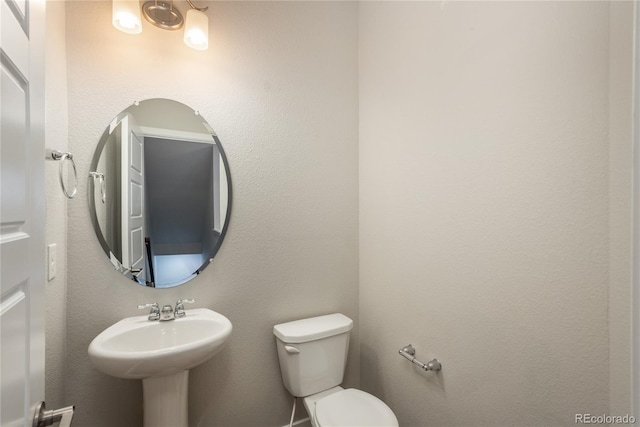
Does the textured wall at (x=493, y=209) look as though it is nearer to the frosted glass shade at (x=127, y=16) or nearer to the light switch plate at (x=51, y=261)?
the frosted glass shade at (x=127, y=16)

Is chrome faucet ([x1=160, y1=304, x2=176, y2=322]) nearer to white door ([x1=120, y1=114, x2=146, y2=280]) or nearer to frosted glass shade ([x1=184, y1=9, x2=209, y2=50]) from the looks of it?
white door ([x1=120, y1=114, x2=146, y2=280])

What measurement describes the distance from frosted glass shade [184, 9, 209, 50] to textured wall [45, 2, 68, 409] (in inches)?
18.5

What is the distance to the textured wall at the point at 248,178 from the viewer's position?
1.22 metres

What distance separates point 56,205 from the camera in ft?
3.53

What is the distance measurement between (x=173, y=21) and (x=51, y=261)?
118 centimetres

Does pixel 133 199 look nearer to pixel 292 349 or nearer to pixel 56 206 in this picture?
pixel 56 206

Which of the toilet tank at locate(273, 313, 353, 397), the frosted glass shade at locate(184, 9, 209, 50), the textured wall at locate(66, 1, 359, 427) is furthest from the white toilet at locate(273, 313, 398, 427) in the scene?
the frosted glass shade at locate(184, 9, 209, 50)

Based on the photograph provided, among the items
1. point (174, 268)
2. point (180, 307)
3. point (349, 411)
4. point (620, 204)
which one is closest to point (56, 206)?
point (174, 268)

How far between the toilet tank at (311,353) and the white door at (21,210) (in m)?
1.00

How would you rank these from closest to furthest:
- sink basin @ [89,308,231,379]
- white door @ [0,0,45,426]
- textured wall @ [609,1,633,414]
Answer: white door @ [0,0,45,426] → textured wall @ [609,1,633,414] → sink basin @ [89,308,231,379]

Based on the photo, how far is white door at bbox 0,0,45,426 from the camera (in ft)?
1.47

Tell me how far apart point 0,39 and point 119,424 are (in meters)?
1.55

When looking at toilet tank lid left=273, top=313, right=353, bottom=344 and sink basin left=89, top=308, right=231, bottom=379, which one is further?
toilet tank lid left=273, top=313, right=353, bottom=344

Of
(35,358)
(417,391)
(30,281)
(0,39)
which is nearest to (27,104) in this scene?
(0,39)
